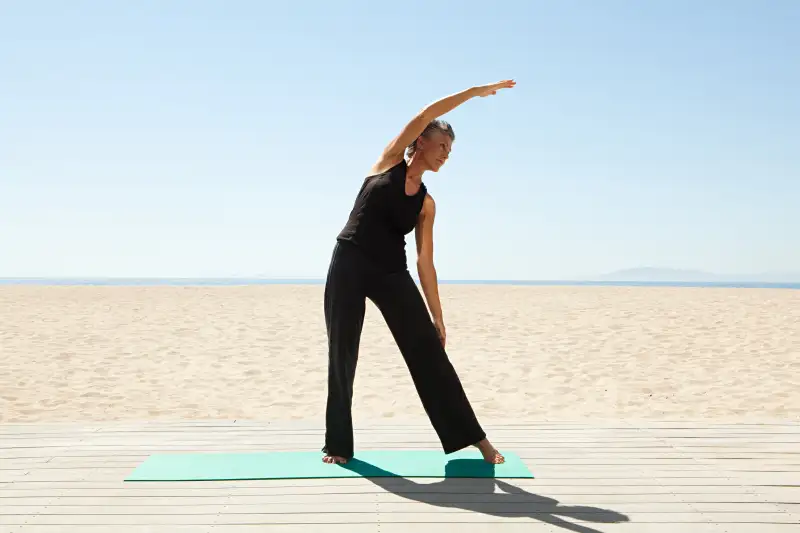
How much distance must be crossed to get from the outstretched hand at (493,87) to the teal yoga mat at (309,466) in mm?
1934

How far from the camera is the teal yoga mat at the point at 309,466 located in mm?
3717

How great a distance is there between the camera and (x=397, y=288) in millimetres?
3793

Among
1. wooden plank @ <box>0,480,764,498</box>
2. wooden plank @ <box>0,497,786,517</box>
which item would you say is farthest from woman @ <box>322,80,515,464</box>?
wooden plank @ <box>0,497,786,517</box>

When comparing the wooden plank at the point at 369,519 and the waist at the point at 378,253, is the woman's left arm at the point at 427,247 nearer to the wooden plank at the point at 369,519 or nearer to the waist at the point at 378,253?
the waist at the point at 378,253

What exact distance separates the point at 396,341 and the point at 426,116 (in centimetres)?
117

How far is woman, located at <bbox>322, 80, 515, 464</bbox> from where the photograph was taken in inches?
147

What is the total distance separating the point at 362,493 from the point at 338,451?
1.65ft

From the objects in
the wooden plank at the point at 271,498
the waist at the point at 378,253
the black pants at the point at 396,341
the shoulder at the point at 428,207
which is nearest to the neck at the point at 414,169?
the shoulder at the point at 428,207

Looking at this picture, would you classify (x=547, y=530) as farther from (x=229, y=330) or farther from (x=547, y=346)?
(x=229, y=330)

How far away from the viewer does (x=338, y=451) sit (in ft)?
12.9

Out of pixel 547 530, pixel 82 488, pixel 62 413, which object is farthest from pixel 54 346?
pixel 547 530

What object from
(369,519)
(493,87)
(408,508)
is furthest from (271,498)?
(493,87)

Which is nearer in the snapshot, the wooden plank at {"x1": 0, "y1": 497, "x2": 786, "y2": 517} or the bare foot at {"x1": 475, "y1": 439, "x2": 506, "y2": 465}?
the wooden plank at {"x1": 0, "y1": 497, "x2": 786, "y2": 517}

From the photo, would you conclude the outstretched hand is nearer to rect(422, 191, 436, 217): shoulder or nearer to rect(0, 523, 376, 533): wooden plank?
rect(422, 191, 436, 217): shoulder
